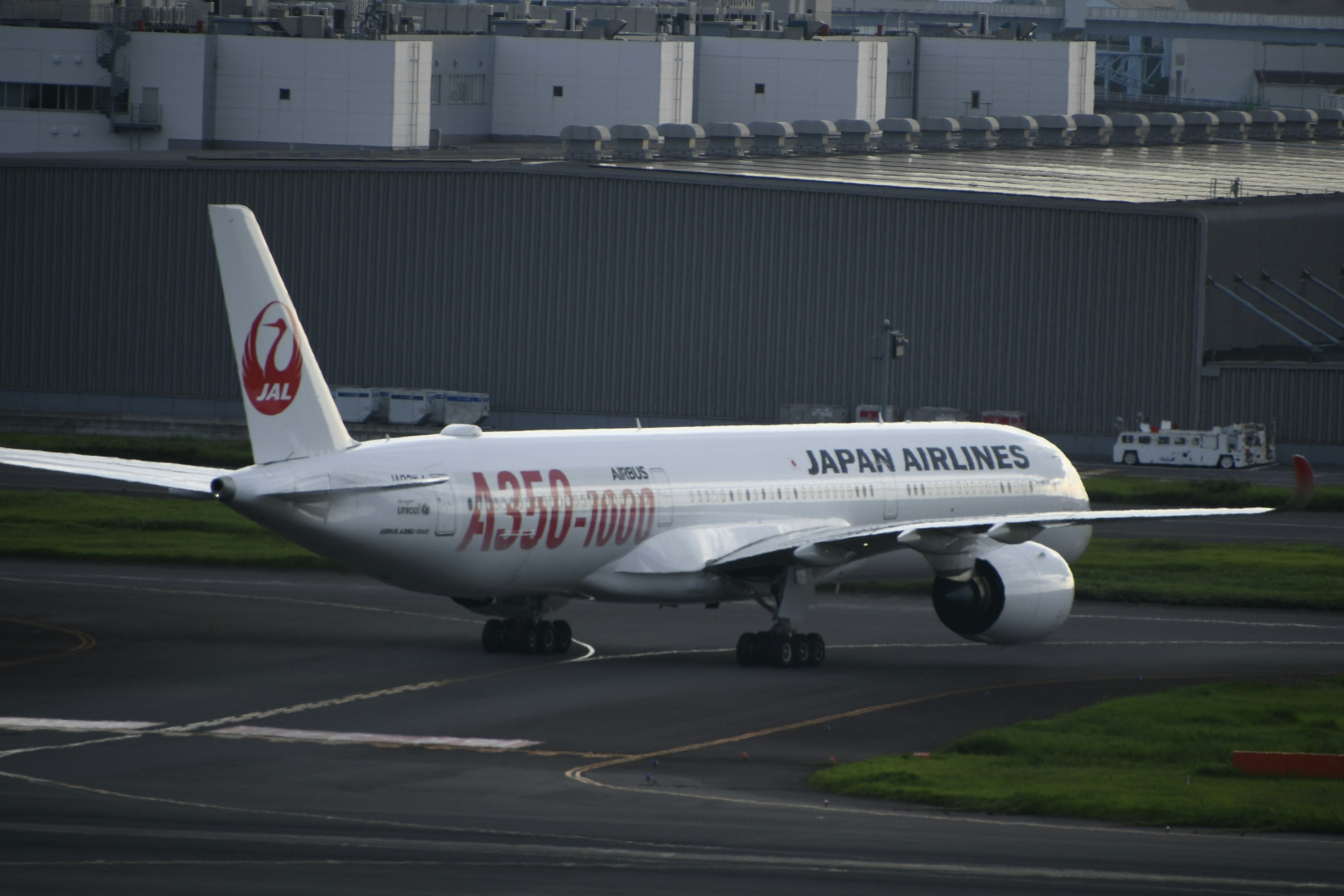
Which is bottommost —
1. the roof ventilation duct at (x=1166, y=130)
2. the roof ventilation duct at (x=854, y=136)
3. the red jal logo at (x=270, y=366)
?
the red jal logo at (x=270, y=366)

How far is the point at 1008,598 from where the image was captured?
42.9 metres

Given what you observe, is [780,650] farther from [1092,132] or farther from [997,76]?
[997,76]

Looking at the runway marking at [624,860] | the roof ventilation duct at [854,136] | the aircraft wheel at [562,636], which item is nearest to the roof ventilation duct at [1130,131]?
the roof ventilation duct at [854,136]

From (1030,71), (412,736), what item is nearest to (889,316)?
(412,736)

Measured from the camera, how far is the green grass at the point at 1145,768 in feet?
94.4

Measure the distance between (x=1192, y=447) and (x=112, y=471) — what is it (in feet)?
203

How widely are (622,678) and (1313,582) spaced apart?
26.1 meters

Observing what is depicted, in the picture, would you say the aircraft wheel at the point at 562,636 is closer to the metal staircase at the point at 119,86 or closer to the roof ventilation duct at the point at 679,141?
the roof ventilation duct at the point at 679,141

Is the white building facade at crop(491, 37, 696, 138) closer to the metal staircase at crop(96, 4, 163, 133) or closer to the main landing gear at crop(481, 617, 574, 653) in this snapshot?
the metal staircase at crop(96, 4, 163, 133)

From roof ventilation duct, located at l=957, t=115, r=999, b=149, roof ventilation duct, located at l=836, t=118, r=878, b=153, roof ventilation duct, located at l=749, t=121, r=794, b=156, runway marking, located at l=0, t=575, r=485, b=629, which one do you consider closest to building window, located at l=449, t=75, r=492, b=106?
roof ventilation duct, located at l=836, t=118, r=878, b=153

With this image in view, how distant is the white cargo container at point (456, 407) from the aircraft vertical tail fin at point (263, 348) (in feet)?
197

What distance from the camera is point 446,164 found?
99812 mm

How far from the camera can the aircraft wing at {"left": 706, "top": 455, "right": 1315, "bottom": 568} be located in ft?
135

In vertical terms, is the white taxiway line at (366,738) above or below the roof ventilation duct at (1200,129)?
below
